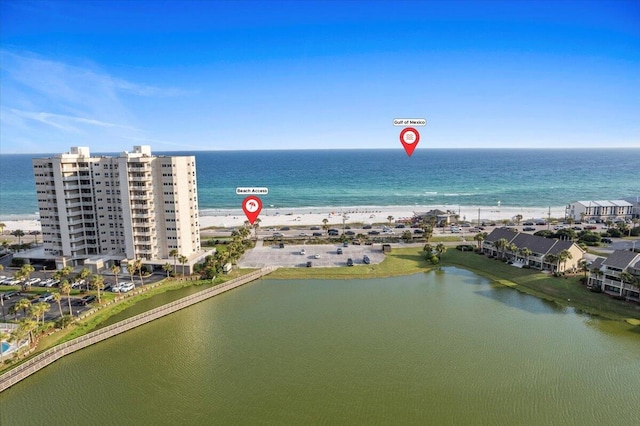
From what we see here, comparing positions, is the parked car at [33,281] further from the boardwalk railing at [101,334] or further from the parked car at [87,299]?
the boardwalk railing at [101,334]

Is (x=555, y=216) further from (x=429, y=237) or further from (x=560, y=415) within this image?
(x=560, y=415)

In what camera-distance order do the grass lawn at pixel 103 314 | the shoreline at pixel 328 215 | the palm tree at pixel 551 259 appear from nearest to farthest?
1. the grass lawn at pixel 103 314
2. the palm tree at pixel 551 259
3. the shoreline at pixel 328 215

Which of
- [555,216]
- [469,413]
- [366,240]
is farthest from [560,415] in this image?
[555,216]

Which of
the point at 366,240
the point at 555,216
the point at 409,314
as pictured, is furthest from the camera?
the point at 555,216

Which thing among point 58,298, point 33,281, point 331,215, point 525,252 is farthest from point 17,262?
point 525,252

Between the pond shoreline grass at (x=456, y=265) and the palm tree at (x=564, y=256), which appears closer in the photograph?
the pond shoreline grass at (x=456, y=265)

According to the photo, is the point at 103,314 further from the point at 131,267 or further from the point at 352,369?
the point at 352,369

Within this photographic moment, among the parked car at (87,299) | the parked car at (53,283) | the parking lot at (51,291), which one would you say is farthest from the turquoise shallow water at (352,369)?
the parked car at (53,283)

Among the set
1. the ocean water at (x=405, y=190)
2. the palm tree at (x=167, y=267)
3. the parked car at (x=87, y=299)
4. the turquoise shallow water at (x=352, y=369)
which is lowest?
the turquoise shallow water at (x=352, y=369)
